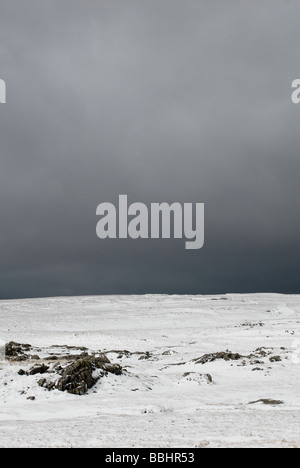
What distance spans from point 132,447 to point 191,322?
48.6 metres

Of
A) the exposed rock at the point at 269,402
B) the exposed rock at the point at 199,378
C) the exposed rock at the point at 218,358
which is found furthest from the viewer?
the exposed rock at the point at 218,358

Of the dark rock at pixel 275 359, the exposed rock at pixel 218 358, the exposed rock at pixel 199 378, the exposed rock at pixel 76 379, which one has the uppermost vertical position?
the exposed rock at pixel 76 379

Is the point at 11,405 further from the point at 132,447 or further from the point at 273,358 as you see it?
the point at 273,358

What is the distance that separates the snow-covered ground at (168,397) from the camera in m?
12.0

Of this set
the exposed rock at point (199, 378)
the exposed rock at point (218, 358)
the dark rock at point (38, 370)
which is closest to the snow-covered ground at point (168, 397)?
the exposed rock at point (199, 378)

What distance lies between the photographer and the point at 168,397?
2033 centimetres

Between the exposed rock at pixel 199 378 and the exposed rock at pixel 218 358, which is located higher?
the exposed rock at pixel 199 378

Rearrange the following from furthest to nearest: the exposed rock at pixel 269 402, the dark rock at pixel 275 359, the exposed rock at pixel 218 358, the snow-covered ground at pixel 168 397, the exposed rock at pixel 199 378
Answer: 1. the exposed rock at pixel 218 358
2. the dark rock at pixel 275 359
3. the exposed rock at pixel 199 378
4. the exposed rock at pixel 269 402
5. the snow-covered ground at pixel 168 397

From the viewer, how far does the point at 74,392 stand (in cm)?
2058

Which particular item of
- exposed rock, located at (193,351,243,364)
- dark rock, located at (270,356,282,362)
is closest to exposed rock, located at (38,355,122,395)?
exposed rock, located at (193,351,243,364)

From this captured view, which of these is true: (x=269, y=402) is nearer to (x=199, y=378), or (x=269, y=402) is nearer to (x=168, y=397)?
(x=168, y=397)

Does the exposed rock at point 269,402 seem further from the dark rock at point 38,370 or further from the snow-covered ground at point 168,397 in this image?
the dark rock at point 38,370

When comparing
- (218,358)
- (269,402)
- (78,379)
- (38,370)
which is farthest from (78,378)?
(218,358)

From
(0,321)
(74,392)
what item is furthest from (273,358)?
(0,321)
